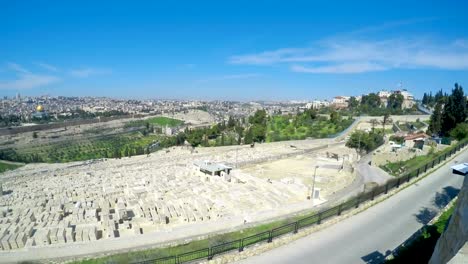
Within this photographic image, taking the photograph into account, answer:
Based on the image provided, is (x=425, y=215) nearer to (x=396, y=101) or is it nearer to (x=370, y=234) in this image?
(x=370, y=234)

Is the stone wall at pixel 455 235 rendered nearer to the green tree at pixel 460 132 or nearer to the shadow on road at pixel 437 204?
the shadow on road at pixel 437 204

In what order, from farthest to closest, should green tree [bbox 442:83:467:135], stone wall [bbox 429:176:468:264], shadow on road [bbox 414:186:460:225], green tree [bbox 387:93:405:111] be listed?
green tree [bbox 387:93:405:111] < green tree [bbox 442:83:467:135] < shadow on road [bbox 414:186:460:225] < stone wall [bbox 429:176:468:264]

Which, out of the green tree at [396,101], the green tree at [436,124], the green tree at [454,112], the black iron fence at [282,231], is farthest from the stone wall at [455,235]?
the green tree at [396,101]

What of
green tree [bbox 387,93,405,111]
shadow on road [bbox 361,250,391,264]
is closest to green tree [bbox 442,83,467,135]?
shadow on road [bbox 361,250,391,264]

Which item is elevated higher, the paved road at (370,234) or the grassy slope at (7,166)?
the paved road at (370,234)

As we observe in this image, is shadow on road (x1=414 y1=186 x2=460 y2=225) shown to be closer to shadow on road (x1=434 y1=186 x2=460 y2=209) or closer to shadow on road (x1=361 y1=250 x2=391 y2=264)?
shadow on road (x1=434 y1=186 x2=460 y2=209)

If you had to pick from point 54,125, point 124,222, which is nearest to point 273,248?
point 124,222

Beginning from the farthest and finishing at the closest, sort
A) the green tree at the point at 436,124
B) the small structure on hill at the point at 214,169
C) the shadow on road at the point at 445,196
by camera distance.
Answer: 1. the green tree at the point at 436,124
2. the small structure on hill at the point at 214,169
3. the shadow on road at the point at 445,196

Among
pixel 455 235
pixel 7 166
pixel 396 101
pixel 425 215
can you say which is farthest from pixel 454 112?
pixel 7 166
